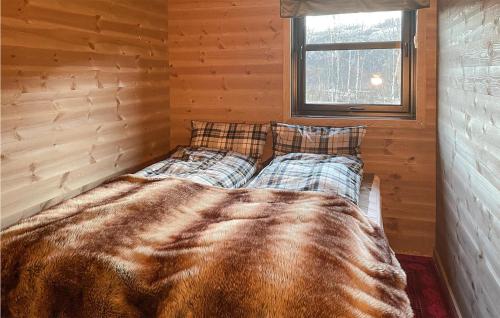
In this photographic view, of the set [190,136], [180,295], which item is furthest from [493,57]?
[190,136]

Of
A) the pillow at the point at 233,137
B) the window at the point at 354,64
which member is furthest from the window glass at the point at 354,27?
the pillow at the point at 233,137

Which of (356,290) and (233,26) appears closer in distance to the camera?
(356,290)

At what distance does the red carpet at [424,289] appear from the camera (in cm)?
231

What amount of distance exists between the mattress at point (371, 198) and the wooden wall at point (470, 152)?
15.1 inches

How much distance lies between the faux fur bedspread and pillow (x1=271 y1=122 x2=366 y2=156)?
39.1 inches

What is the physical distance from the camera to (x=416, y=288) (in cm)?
257

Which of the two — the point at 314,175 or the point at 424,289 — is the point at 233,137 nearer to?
the point at 314,175

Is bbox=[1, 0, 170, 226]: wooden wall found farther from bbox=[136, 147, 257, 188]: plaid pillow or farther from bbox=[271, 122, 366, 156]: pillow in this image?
bbox=[271, 122, 366, 156]: pillow

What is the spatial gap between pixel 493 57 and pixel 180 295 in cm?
134

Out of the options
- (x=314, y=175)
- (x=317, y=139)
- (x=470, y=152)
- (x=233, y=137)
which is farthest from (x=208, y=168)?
(x=470, y=152)

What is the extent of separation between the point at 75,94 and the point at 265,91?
1.37 m

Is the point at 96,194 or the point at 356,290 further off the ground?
the point at 96,194

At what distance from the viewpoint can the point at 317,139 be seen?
2916 millimetres

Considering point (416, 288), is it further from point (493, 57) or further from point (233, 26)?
point (233, 26)
